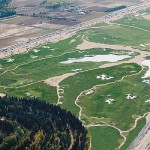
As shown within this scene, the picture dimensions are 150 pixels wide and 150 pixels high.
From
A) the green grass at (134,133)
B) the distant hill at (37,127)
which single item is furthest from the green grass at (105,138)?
the distant hill at (37,127)

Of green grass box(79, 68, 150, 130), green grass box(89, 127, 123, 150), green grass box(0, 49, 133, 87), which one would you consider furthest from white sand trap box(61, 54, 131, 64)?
green grass box(89, 127, 123, 150)

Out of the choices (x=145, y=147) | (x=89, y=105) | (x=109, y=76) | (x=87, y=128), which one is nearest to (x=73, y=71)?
(x=109, y=76)

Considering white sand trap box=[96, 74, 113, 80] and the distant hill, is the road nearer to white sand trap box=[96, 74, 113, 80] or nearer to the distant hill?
the distant hill

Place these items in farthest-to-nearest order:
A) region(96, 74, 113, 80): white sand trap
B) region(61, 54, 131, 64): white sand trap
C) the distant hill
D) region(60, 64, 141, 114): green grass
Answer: region(61, 54, 131, 64): white sand trap, region(96, 74, 113, 80): white sand trap, region(60, 64, 141, 114): green grass, the distant hill

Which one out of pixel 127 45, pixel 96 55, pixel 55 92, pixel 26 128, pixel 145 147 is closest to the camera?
pixel 145 147

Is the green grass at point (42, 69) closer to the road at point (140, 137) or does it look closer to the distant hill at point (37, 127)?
the distant hill at point (37, 127)

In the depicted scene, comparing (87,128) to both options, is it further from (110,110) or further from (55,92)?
(55,92)
